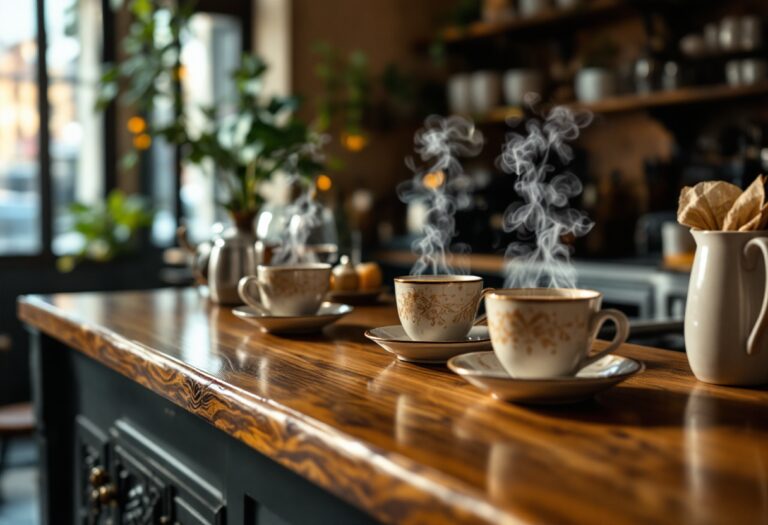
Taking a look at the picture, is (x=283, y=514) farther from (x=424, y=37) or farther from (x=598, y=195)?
(x=424, y=37)

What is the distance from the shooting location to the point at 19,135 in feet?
13.8

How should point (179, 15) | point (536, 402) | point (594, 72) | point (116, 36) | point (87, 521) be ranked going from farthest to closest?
point (116, 36) → point (594, 72) → point (179, 15) → point (87, 521) → point (536, 402)

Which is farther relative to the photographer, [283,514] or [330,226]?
[330,226]

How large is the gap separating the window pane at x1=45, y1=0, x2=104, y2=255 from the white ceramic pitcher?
152 inches

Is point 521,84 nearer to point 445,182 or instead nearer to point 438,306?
point 445,182

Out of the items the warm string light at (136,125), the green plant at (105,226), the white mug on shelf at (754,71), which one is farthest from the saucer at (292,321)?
the green plant at (105,226)

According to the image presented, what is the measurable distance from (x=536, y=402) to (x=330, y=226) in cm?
102

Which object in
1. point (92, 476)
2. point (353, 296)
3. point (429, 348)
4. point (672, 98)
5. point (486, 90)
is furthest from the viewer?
point (486, 90)

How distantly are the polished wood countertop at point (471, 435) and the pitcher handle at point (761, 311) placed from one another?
49 millimetres

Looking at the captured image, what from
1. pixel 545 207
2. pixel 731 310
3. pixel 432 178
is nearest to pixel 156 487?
pixel 731 310

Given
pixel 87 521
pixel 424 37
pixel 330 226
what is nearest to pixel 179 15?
pixel 330 226

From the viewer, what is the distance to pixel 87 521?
1.65 metres

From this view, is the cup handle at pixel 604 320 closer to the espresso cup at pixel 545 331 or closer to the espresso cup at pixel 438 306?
the espresso cup at pixel 545 331

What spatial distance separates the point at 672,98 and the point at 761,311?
112 inches
